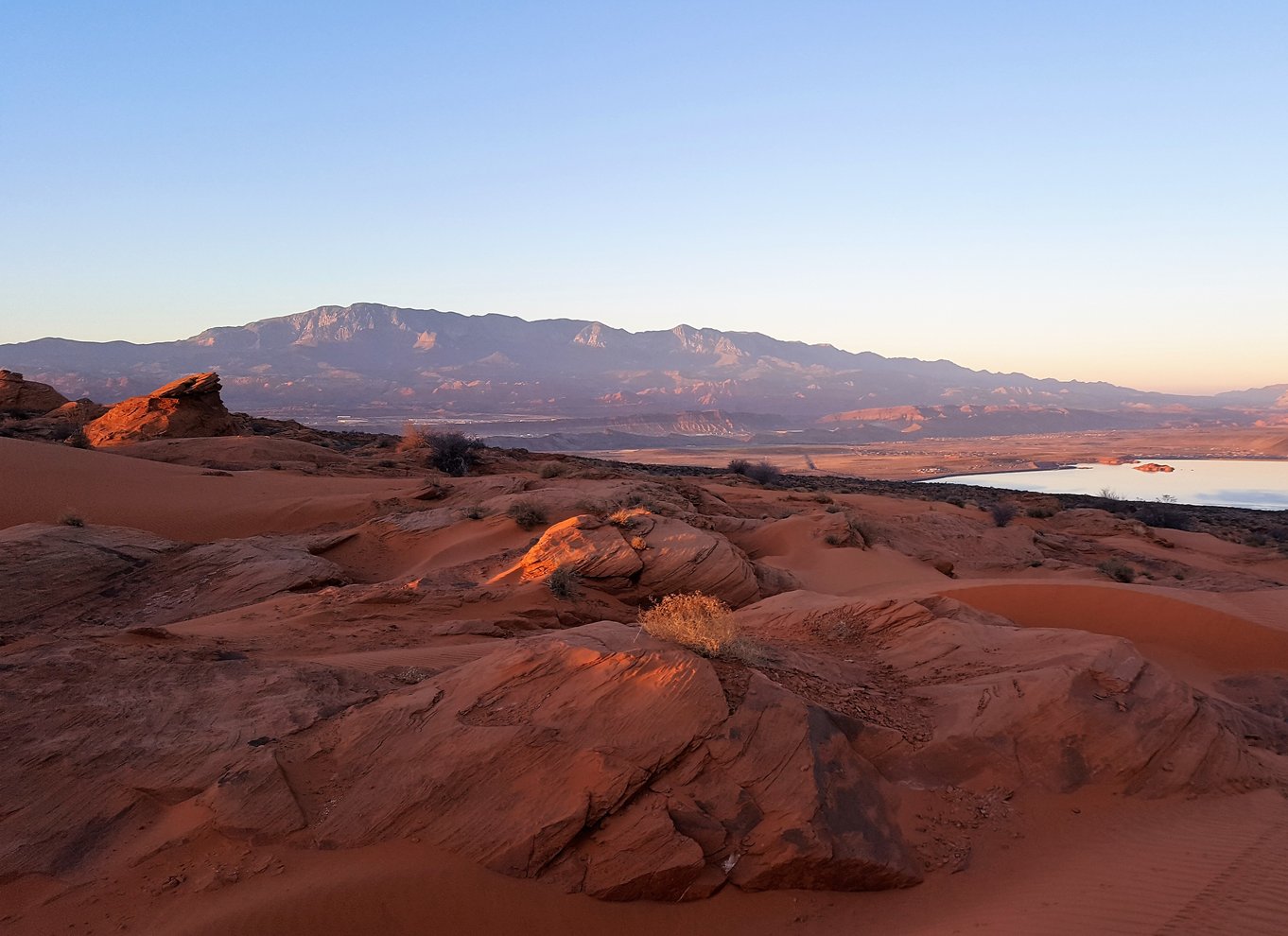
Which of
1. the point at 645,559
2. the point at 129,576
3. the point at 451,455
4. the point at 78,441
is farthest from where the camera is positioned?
the point at 451,455

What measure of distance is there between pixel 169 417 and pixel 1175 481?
69299 mm

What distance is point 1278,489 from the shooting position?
59688 millimetres

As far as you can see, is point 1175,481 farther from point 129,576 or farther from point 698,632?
point 129,576

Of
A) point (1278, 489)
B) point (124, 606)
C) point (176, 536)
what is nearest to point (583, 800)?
point (124, 606)

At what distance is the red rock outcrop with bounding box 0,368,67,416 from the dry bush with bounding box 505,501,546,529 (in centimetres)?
2760

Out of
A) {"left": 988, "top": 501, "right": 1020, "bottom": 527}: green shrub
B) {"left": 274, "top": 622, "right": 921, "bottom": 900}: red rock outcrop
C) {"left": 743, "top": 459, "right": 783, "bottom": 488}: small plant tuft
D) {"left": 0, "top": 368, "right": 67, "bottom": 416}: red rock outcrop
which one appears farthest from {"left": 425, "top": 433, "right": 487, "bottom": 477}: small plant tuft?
{"left": 274, "top": 622, "right": 921, "bottom": 900}: red rock outcrop

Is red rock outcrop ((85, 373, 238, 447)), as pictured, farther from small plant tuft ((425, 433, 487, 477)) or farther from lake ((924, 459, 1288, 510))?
lake ((924, 459, 1288, 510))

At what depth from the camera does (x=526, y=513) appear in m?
15.1

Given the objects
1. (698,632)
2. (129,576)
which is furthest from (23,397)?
(698,632)

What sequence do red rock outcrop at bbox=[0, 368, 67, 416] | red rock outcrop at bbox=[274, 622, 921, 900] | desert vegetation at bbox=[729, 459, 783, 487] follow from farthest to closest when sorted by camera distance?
1. desert vegetation at bbox=[729, 459, 783, 487]
2. red rock outcrop at bbox=[0, 368, 67, 416]
3. red rock outcrop at bbox=[274, 622, 921, 900]

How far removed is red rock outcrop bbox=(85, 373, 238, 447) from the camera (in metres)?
27.9

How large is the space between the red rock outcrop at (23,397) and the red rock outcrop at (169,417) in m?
5.12

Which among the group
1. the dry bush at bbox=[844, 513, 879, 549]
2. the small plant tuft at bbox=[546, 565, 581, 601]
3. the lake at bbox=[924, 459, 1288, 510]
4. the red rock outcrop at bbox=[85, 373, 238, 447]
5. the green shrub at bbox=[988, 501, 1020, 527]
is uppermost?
the red rock outcrop at bbox=[85, 373, 238, 447]

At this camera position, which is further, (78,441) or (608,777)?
(78,441)
